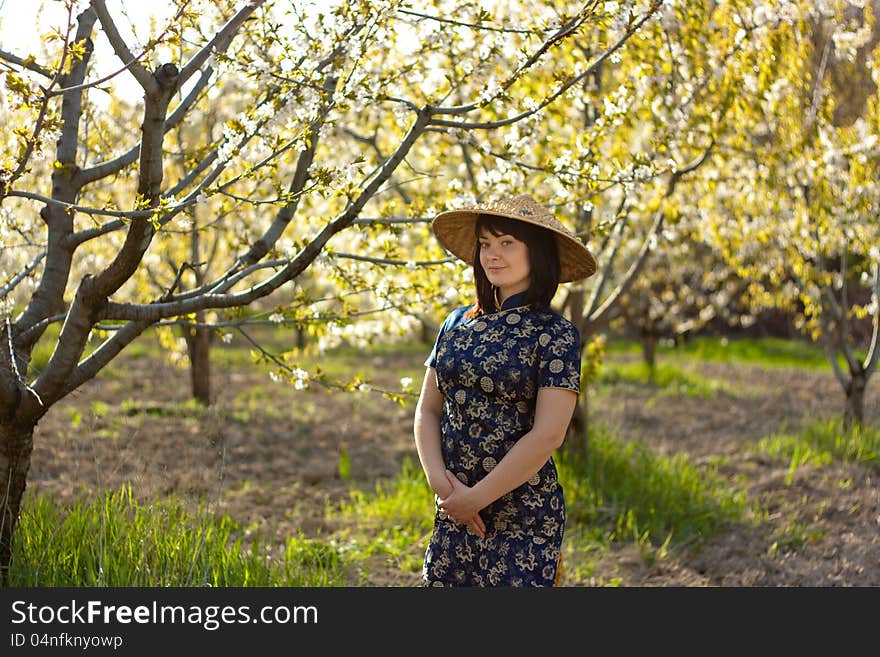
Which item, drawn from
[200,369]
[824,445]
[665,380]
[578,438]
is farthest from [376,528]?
[665,380]

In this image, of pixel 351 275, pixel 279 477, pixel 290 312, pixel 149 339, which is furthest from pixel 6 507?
pixel 149 339

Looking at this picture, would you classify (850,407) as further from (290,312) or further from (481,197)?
(290,312)

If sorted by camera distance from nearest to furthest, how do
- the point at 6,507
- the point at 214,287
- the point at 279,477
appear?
the point at 6,507 < the point at 214,287 < the point at 279,477

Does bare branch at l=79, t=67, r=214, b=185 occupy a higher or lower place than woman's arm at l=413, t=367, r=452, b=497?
→ higher

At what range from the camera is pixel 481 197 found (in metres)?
4.13

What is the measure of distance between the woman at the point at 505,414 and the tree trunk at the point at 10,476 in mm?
1583

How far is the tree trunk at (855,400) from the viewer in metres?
7.45

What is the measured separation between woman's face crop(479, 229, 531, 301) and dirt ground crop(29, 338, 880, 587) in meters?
1.27

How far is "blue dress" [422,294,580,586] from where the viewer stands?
259cm

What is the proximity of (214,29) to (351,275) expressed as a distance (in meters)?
1.20

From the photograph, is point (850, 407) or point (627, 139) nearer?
point (627, 139)

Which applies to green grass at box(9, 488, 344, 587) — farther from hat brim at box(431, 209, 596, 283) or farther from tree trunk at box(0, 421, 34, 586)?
hat brim at box(431, 209, 596, 283)

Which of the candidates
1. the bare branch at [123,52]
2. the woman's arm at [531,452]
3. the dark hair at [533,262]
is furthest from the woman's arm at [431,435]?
the bare branch at [123,52]

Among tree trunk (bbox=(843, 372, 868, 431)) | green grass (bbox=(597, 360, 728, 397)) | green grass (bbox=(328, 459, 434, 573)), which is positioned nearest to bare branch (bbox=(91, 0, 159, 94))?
green grass (bbox=(328, 459, 434, 573))
